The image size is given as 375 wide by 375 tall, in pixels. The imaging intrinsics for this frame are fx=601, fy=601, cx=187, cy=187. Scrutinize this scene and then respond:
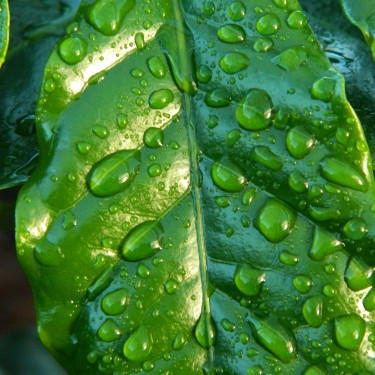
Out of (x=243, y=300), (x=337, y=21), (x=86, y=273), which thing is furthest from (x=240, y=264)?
(x=337, y=21)

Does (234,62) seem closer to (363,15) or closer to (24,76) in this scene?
(363,15)

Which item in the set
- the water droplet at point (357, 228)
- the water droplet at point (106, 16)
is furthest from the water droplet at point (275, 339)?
the water droplet at point (106, 16)

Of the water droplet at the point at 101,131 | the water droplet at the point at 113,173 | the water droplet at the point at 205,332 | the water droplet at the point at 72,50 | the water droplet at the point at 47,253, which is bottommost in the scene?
the water droplet at the point at 205,332

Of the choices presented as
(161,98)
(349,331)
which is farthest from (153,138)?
(349,331)

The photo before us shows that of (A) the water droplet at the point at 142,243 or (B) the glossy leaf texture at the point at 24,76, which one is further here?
(B) the glossy leaf texture at the point at 24,76

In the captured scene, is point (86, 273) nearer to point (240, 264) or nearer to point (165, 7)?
point (240, 264)

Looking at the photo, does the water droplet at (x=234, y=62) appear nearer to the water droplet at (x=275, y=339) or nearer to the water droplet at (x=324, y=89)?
the water droplet at (x=324, y=89)

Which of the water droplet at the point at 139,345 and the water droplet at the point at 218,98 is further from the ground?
the water droplet at the point at 218,98
